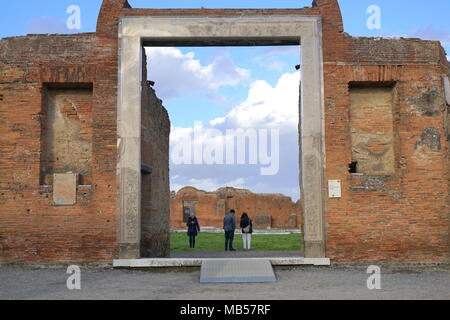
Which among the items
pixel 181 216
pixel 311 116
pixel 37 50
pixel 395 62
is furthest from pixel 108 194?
pixel 181 216

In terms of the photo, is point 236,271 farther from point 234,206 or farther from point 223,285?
point 234,206

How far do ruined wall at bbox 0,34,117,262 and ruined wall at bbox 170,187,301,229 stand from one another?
28212 millimetres

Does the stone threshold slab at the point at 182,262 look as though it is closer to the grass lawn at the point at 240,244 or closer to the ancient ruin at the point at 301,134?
the ancient ruin at the point at 301,134

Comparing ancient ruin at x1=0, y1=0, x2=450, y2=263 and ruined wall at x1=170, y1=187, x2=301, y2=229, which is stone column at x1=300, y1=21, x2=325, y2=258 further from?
ruined wall at x1=170, y1=187, x2=301, y2=229

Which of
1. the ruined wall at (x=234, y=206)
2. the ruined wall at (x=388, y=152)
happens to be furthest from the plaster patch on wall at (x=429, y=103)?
the ruined wall at (x=234, y=206)

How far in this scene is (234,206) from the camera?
131ft

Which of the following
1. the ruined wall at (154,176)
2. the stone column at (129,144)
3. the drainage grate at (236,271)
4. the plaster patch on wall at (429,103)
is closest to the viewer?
the drainage grate at (236,271)

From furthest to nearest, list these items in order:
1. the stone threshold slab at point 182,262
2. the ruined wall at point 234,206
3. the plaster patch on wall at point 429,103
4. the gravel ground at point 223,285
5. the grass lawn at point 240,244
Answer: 1. the ruined wall at point 234,206
2. the grass lawn at point 240,244
3. the plaster patch on wall at point 429,103
4. the stone threshold slab at point 182,262
5. the gravel ground at point 223,285

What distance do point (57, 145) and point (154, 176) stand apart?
2.64 meters

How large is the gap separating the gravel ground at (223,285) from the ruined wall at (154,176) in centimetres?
208

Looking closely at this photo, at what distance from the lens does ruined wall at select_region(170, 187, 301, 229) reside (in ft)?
129

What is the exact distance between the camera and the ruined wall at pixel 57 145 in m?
10.5

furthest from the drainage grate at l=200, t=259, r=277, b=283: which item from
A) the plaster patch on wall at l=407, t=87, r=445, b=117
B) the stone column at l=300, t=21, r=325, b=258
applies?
the plaster patch on wall at l=407, t=87, r=445, b=117

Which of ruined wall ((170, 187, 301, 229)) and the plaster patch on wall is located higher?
the plaster patch on wall
